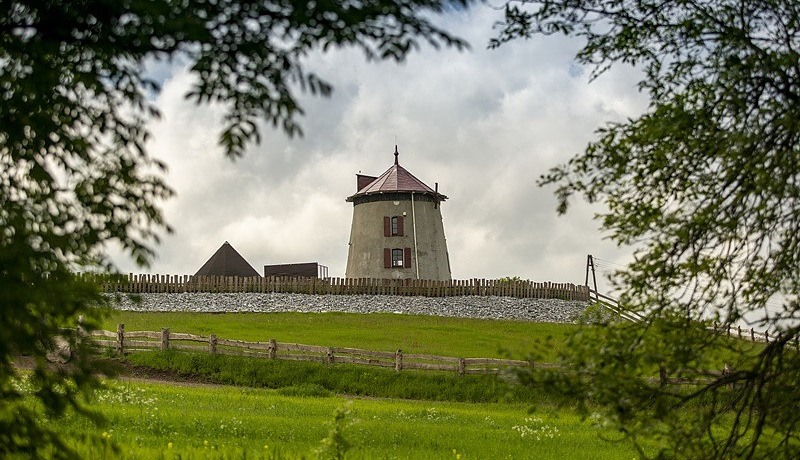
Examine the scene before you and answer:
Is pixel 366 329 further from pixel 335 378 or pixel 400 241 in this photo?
pixel 400 241

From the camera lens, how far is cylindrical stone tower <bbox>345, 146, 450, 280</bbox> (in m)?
57.0

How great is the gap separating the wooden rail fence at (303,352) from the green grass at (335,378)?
0.29 meters

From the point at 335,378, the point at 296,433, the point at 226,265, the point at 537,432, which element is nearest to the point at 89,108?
the point at 296,433

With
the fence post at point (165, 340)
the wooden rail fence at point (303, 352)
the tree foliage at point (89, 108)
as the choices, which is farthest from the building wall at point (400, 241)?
the tree foliage at point (89, 108)

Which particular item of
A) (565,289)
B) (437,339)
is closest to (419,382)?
(437,339)

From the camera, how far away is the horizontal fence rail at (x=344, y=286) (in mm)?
50938

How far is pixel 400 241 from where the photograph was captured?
5716 cm

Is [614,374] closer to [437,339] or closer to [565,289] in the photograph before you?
[437,339]

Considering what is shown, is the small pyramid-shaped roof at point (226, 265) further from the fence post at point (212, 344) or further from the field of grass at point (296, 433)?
the field of grass at point (296, 433)

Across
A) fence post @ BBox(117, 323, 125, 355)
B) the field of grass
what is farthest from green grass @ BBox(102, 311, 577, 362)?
the field of grass

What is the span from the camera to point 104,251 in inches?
239

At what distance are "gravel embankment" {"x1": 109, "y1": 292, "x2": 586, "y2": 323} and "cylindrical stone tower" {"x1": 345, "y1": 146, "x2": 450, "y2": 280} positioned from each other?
509 cm

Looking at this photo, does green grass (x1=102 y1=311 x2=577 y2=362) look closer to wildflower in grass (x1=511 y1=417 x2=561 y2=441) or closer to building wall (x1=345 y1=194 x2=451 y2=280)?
building wall (x1=345 y1=194 x2=451 y2=280)

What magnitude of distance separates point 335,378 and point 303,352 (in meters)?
4.31
